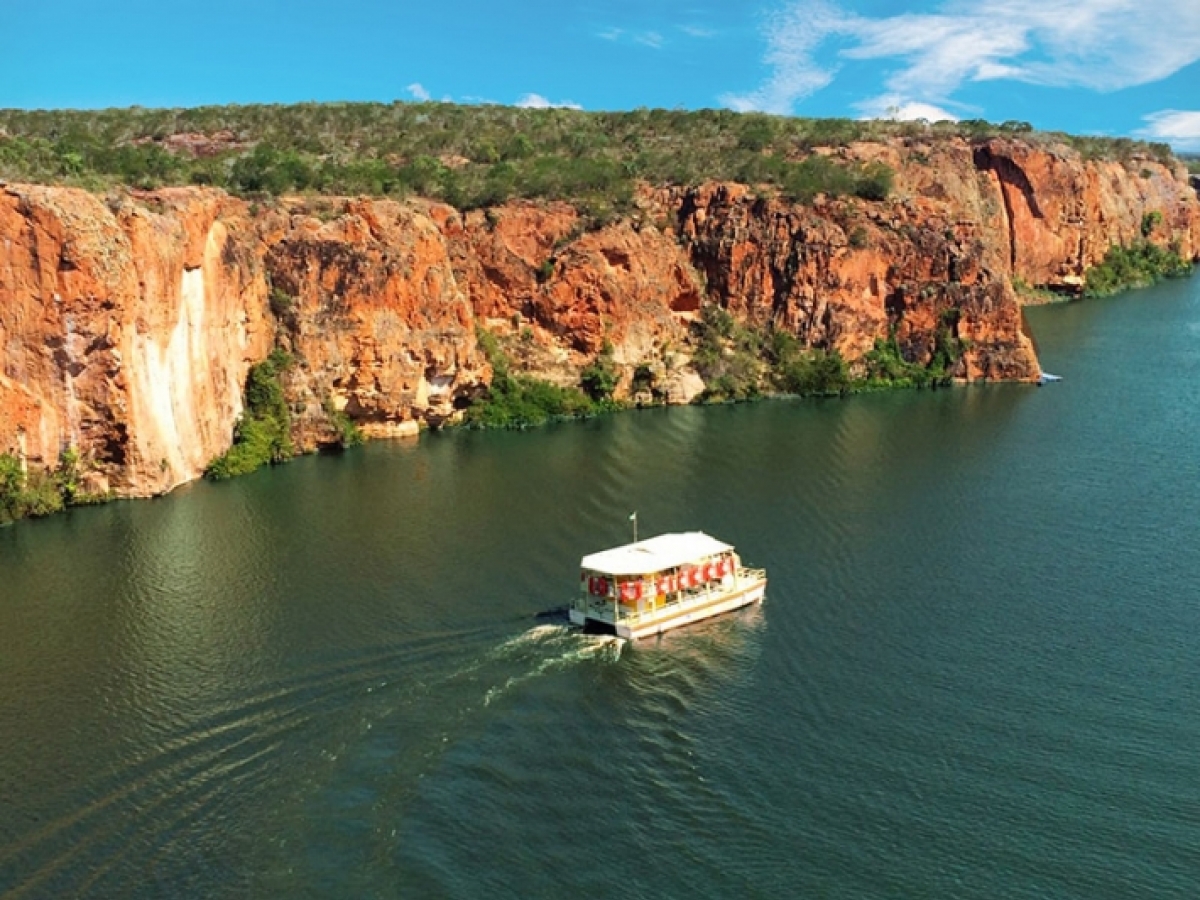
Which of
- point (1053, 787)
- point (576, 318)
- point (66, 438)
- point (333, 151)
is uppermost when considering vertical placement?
point (333, 151)

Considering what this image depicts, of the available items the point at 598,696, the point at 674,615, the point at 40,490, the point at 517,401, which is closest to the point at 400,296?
the point at 517,401

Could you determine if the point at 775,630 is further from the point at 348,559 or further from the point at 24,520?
the point at 24,520

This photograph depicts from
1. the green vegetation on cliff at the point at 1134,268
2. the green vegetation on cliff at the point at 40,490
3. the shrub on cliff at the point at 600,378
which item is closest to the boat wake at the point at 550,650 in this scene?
the green vegetation on cliff at the point at 40,490

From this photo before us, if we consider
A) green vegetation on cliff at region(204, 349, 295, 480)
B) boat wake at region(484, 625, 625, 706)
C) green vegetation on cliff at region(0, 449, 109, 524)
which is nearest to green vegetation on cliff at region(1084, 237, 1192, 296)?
green vegetation on cliff at region(204, 349, 295, 480)

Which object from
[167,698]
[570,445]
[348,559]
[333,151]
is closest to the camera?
[167,698]

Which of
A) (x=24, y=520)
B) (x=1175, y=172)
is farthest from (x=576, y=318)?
(x=1175, y=172)

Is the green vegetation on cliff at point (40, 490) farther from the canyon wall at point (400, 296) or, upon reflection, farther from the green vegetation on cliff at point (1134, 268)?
the green vegetation on cliff at point (1134, 268)

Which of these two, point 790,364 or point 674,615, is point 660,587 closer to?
point 674,615
